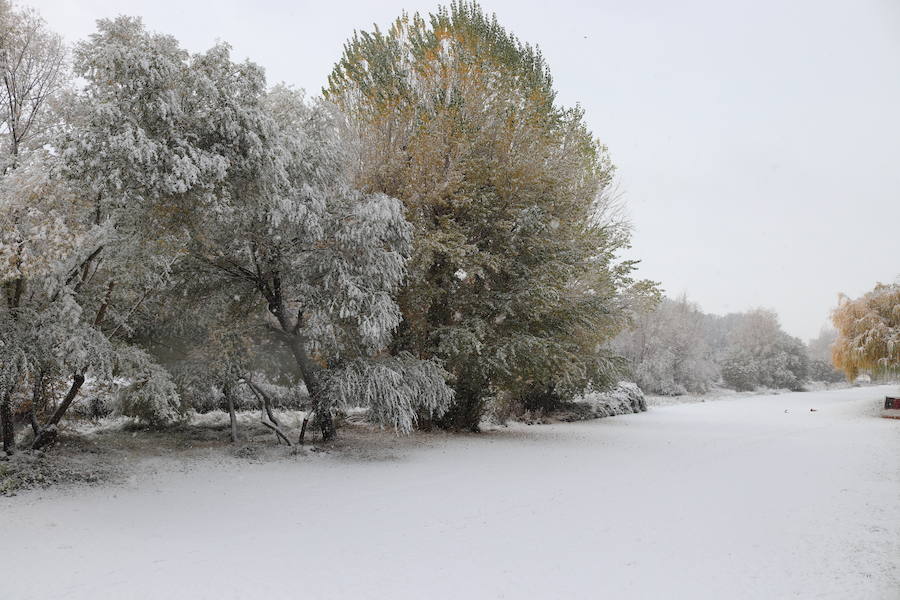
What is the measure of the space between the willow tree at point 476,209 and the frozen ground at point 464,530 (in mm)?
Result: 2864

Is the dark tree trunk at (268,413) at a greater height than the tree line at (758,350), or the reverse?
the tree line at (758,350)

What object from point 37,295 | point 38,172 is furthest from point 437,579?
point 37,295

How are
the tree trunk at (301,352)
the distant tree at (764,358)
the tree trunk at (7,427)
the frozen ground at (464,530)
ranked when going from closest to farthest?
the frozen ground at (464,530) → the tree trunk at (7,427) → the tree trunk at (301,352) → the distant tree at (764,358)

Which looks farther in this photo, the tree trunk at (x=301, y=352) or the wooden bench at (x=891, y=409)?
the wooden bench at (x=891, y=409)

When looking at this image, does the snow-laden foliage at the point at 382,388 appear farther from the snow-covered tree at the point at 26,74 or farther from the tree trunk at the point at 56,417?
the snow-covered tree at the point at 26,74

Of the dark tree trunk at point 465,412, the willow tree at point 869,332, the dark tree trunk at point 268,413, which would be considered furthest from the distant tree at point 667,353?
the dark tree trunk at point 268,413

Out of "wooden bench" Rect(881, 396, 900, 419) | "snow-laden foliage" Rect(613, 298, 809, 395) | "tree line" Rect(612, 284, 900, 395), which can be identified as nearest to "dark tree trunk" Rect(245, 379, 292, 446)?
"tree line" Rect(612, 284, 900, 395)

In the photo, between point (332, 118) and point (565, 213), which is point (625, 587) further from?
point (565, 213)

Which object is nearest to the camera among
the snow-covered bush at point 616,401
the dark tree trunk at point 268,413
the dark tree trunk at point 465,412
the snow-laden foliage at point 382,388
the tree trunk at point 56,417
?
the tree trunk at point 56,417

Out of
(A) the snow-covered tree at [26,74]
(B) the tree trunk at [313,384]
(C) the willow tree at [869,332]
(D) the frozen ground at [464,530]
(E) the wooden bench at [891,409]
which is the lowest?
(D) the frozen ground at [464,530]

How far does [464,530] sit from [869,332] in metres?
21.1

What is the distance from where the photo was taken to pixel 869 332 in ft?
67.4

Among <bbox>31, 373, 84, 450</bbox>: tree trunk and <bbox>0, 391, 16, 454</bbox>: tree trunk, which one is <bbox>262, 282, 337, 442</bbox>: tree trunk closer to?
<bbox>31, 373, 84, 450</bbox>: tree trunk

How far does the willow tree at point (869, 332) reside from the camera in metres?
20.4
